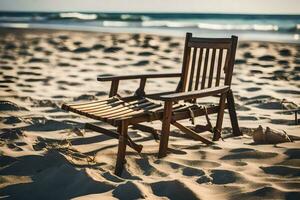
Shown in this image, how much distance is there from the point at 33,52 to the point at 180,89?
331 inches

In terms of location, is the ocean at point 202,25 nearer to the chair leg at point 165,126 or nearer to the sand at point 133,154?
the sand at point 133,154

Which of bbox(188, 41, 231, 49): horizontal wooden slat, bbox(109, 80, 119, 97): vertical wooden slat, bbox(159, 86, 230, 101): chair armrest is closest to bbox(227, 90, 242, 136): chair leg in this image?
bbox(159, 86, 230, 101): chair armrest

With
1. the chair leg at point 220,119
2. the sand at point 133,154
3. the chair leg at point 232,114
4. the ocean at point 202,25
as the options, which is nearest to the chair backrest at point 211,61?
the chair leg at point 232,114

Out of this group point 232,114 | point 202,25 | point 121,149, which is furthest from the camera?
point 202,25

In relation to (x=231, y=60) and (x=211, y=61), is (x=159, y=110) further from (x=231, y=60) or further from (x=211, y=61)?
(x=211, y=61)

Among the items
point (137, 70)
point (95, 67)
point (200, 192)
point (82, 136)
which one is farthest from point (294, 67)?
point (200, 192)

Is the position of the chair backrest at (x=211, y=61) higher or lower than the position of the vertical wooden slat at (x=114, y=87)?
higher

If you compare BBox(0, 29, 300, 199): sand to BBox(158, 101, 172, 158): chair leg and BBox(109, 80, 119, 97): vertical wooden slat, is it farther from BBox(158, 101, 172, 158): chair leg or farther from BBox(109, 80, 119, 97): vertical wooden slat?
BBox(109, 80, 119, 97): vertical wooden slat

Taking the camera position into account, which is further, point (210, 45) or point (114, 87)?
A: point (210, 45)

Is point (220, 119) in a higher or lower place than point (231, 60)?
lower

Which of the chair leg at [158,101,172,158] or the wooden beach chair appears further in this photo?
the chair leg at [158,101,172,158]

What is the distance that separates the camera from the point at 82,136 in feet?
14.5

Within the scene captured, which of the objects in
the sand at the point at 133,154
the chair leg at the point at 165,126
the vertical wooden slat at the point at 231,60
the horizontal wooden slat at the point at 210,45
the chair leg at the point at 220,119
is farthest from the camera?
the horizontal wooden slat at the point at 210,45

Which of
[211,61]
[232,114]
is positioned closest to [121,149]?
[232,114]
